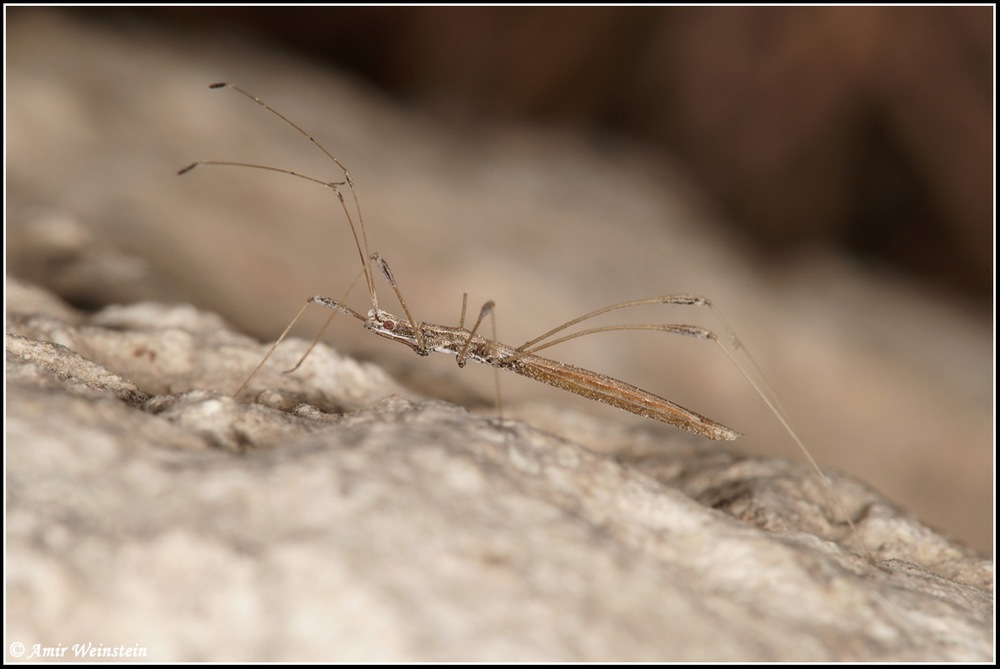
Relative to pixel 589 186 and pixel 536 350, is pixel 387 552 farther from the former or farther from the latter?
pixel 589 186

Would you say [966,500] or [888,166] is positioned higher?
[888,166]

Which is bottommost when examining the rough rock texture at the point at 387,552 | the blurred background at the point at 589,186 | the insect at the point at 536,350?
the rough rock texture at the point at 387,552

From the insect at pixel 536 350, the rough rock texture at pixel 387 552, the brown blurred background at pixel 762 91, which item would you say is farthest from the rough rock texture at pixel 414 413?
the brown blurred background at pixel 762 91

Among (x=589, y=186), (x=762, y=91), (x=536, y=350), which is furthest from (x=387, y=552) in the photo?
(x=762, y=91)

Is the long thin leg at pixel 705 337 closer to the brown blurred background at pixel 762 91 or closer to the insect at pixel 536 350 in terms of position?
the insect at pixel 536 350

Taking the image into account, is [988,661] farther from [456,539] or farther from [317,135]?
[317,135]

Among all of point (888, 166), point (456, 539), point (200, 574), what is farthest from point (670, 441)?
point (888, 166)
